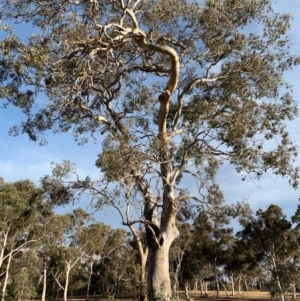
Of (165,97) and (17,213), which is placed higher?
(17,213)

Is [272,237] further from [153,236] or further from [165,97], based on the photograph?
[165,97]

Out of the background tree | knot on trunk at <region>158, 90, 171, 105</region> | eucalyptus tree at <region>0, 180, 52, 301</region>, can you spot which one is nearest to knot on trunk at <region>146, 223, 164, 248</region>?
knot on trunk at <region>158, 90, 171, 105</region>

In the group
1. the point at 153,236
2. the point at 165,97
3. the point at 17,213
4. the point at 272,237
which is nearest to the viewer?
the point at 153,236

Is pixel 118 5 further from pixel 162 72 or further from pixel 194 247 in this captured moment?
pixel 194 247

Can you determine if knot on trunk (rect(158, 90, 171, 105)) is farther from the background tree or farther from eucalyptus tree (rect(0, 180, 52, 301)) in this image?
the background tree

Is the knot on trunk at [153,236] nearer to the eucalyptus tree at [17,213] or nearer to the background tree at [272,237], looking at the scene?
the eucalyptus tree at [17,213]

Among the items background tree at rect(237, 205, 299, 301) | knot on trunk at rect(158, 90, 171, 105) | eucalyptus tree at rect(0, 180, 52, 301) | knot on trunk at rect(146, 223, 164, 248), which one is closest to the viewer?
knot on trunk at rect(146, 223, 164, 248)

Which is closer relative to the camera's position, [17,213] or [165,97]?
[165,97]

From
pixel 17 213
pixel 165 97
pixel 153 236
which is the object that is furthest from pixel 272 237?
pixel 165 97

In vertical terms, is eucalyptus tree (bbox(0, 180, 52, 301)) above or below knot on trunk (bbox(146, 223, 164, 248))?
above

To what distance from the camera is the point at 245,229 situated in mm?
27609

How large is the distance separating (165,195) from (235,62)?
4.59 meters

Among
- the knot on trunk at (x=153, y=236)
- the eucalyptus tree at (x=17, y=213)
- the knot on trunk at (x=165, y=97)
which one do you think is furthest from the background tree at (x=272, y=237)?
the knot on trunk at (x=165, y=97)

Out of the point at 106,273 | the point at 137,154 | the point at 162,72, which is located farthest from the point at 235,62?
the point at 106,273
